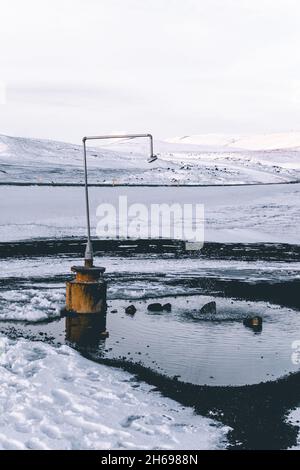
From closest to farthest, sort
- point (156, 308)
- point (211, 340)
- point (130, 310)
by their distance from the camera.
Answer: point (211, 340), point (130, 310), point (156, 308)

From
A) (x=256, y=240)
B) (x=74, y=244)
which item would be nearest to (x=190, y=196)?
(x=256, y=240)

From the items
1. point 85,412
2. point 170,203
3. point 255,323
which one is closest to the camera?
point 85,412

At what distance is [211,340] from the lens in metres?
10.3

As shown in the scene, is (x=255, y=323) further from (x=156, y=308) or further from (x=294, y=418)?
(x=294, y=418)

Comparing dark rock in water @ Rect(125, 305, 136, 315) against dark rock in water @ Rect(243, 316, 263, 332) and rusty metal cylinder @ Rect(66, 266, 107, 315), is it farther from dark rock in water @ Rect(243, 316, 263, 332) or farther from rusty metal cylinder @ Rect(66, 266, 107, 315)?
dark rock in water @ Rect(243, 316, 263, 332)

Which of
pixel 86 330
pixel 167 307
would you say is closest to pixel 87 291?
pixel 86 330

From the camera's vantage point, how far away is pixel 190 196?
39.2 metres

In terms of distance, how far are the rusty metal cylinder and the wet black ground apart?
0.24m

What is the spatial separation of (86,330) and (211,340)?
2.00 metres

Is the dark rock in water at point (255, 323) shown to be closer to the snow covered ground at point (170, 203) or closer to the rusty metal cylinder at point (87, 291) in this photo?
the rusty metal cylinder at point (87, 291)

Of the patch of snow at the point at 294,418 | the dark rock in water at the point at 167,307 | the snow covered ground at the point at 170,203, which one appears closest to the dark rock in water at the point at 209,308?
the dark rock in water at the point at 167,307

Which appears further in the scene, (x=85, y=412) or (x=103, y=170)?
(x=103, y=170)

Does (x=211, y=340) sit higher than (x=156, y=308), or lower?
lower
